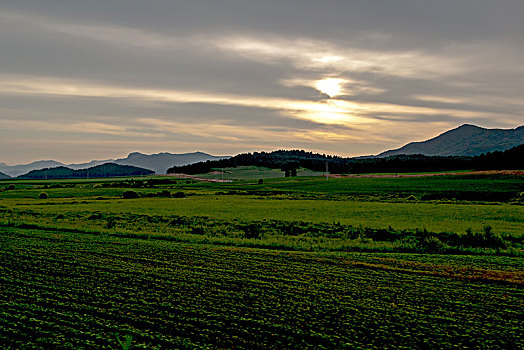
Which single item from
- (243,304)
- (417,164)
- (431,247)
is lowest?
(431,247)

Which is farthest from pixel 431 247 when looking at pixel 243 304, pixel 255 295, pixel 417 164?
pixel 417 164

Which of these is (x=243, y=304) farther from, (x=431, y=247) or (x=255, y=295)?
(x=431, y=247)

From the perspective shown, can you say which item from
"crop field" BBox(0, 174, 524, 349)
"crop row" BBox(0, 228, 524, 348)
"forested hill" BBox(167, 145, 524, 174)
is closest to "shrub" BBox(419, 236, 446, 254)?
"crop field" BBox(0, 174, 524, 349)

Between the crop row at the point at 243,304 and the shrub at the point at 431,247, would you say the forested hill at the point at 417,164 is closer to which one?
the shrub at the point at 431,247

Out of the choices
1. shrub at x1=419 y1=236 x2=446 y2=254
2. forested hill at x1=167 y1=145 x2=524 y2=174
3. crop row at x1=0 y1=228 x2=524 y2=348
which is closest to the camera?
crop row at x1=0 y1=228 x2=524 y2=348

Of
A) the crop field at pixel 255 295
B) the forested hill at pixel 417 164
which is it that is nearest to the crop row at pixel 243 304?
the crop field at pixel 255 295

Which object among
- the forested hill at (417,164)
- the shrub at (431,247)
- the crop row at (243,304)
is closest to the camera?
the crop row at (243,304)

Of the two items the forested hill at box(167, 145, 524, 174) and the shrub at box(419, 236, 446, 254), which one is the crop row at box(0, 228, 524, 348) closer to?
the shrub at box(419, 236, 446, 254)

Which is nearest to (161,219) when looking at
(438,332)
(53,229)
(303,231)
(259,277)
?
(53,229)

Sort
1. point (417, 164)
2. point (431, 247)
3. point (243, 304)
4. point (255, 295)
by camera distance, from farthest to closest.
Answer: point (417, 164), point (431, 247), point (255, 295), point (243, 304)

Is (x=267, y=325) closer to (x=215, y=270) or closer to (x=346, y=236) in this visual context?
(x=215, y=270)

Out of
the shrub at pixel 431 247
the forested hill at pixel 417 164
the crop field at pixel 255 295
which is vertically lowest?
the shrub at pixel 431 247

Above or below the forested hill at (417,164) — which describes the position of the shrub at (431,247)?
below

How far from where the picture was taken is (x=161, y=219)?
107ft
